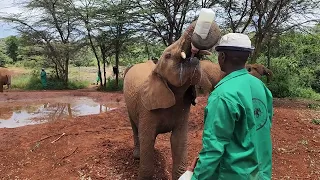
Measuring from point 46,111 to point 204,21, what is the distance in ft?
40.1

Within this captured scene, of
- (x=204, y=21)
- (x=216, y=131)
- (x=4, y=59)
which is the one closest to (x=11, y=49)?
(x=4, y=59)

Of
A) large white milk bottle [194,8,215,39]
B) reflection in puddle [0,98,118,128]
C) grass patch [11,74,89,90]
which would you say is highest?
large white milk bottle [194,8,215,39]

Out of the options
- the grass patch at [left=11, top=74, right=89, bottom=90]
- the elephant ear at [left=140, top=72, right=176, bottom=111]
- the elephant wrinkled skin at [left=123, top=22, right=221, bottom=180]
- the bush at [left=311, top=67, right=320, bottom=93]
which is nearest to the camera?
the elephant wrinkled skin at [left=123, top=22, right=221, bottom=180]

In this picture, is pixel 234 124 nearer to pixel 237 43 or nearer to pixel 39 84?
pixel 237 43

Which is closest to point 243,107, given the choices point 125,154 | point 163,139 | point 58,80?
point 125,154

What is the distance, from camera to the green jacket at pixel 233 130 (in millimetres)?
2074

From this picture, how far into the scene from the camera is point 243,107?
210 centimetres

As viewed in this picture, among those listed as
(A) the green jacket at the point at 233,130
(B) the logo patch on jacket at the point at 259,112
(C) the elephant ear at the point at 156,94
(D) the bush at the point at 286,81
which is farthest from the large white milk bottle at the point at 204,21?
(D) the bush at the point at 286,81

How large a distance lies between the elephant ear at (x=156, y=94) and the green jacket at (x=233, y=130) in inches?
76.1

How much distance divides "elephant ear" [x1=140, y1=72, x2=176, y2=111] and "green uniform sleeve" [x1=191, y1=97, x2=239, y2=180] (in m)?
2.06

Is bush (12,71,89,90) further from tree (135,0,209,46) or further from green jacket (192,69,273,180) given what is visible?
green jacket (192,69,273,180)

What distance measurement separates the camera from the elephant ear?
165 inches

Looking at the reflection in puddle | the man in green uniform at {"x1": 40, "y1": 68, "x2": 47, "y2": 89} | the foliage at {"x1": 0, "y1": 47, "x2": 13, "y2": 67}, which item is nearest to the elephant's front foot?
the reflection in puddle

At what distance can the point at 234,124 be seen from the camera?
2090mm
